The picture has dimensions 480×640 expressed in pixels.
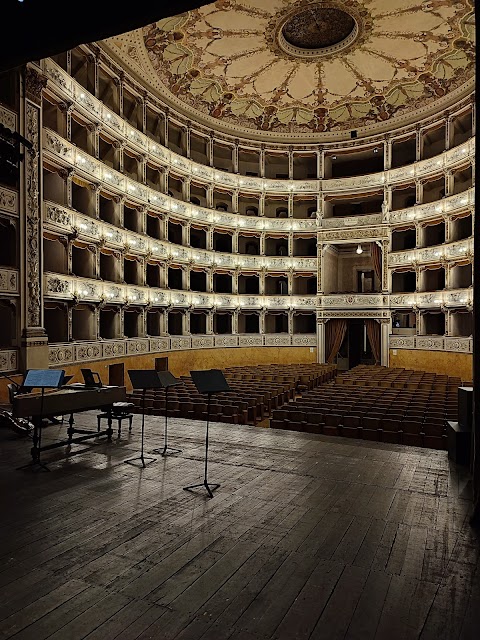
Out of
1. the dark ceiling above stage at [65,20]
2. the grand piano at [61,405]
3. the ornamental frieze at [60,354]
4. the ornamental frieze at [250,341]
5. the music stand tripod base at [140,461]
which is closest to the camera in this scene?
the dark ceiling above stage at [65,20]

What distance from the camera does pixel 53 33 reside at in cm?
375

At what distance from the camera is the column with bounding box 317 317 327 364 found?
25984 mm

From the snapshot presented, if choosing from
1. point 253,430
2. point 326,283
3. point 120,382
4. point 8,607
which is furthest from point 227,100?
point 8,607

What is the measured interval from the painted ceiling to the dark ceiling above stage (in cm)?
1520

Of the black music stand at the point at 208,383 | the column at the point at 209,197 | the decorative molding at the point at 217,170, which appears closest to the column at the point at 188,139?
Result: the decorative molding at the point at 217,170

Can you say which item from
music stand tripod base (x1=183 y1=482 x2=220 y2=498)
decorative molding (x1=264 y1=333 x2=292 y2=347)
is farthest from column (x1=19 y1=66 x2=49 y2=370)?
decorative molding (x1=264 y1=333 x2=292 y2=347)

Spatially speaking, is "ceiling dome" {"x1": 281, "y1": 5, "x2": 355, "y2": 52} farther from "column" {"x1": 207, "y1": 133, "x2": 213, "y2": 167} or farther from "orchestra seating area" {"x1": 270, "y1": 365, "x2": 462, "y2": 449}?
"orchestra seating area" {"x1": 270, "y1": 365, "x2": 462, "y2": 449}

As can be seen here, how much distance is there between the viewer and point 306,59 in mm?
20625

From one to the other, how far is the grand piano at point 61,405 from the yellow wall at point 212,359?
813 centimetres

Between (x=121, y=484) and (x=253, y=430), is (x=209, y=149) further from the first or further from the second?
(x=121, y=484)

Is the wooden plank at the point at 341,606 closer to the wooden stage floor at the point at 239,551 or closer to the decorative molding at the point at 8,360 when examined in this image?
the wooden stage floor at the point at 239,551

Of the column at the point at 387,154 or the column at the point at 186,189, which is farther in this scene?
the column at the point at 387,154

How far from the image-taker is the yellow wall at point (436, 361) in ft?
68.0

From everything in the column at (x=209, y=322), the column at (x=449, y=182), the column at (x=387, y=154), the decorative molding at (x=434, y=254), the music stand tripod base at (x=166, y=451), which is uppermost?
the column at (x=387, y=154)
